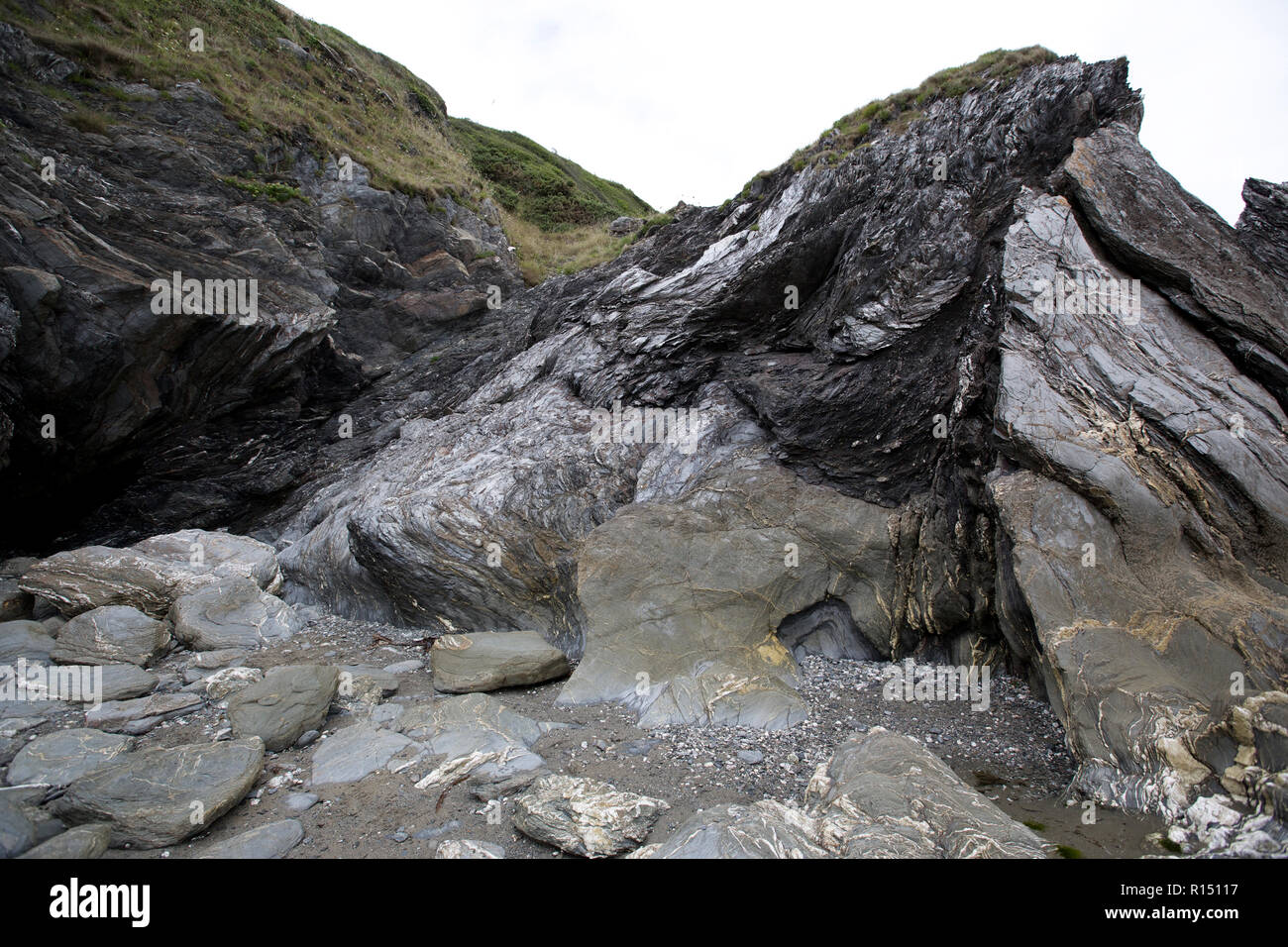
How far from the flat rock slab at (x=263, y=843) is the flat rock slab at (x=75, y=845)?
888 mm

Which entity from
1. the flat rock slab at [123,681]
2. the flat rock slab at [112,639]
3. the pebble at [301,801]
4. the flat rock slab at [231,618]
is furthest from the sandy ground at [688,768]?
the flat rock slab at [231,618]

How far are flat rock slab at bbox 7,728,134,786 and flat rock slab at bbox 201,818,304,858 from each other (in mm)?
2700

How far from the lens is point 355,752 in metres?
7.75

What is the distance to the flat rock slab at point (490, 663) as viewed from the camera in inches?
389

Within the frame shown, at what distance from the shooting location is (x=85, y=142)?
54.6 feet

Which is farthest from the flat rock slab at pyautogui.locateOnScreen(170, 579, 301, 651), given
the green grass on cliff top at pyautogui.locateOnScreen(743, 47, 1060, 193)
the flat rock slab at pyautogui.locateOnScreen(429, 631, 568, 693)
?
the green grass on cliff top at pyautogui.locateOnScreen(743, 47, 1060, 193)

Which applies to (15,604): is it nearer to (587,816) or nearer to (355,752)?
(355,752)

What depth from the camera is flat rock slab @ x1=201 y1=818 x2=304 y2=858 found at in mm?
5859

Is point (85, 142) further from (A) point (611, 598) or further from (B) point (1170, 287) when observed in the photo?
(B) point (1170, 287)

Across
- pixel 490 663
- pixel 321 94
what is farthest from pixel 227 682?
pixel 321 94

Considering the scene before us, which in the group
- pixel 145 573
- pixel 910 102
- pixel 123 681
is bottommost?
pixel 123 681

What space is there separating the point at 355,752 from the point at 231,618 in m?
6.84

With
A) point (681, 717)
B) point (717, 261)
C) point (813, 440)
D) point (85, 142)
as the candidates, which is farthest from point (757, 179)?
point (85, 142)

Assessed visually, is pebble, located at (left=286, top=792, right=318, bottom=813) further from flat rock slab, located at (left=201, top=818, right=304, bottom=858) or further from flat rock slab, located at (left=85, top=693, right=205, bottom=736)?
flat rock slab, located at (left=85, top=693, right=205, bottom=736)
